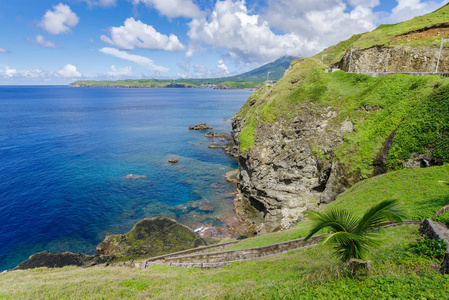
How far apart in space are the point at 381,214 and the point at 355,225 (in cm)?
94

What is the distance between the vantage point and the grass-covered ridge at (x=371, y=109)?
23.7 m

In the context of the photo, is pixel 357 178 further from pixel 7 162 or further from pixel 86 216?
pixel 7 162

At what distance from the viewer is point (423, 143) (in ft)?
75.6

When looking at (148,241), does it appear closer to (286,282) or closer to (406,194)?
(286,282)

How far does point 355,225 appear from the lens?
8.44m

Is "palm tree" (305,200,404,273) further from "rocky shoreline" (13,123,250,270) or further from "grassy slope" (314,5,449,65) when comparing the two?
"grassy slope" (314,5,449,65)

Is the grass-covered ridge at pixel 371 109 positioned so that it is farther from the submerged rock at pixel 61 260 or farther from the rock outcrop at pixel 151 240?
the submerged rock at pixel 61 260

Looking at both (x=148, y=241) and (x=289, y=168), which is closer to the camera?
(x=148, y=241)

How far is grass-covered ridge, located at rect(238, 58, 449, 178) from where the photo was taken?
2366cm

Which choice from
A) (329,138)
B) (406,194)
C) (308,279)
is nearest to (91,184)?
(329,138)

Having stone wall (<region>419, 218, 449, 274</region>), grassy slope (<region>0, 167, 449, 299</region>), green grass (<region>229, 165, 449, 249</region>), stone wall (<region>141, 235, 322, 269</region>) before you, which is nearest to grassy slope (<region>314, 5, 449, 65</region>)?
green grass (<region>229, 165, 449, 249</region>)

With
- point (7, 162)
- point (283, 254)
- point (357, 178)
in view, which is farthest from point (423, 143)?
point (7, 162)

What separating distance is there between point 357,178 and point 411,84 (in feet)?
48.0

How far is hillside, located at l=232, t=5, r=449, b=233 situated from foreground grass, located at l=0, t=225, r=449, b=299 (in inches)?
594
